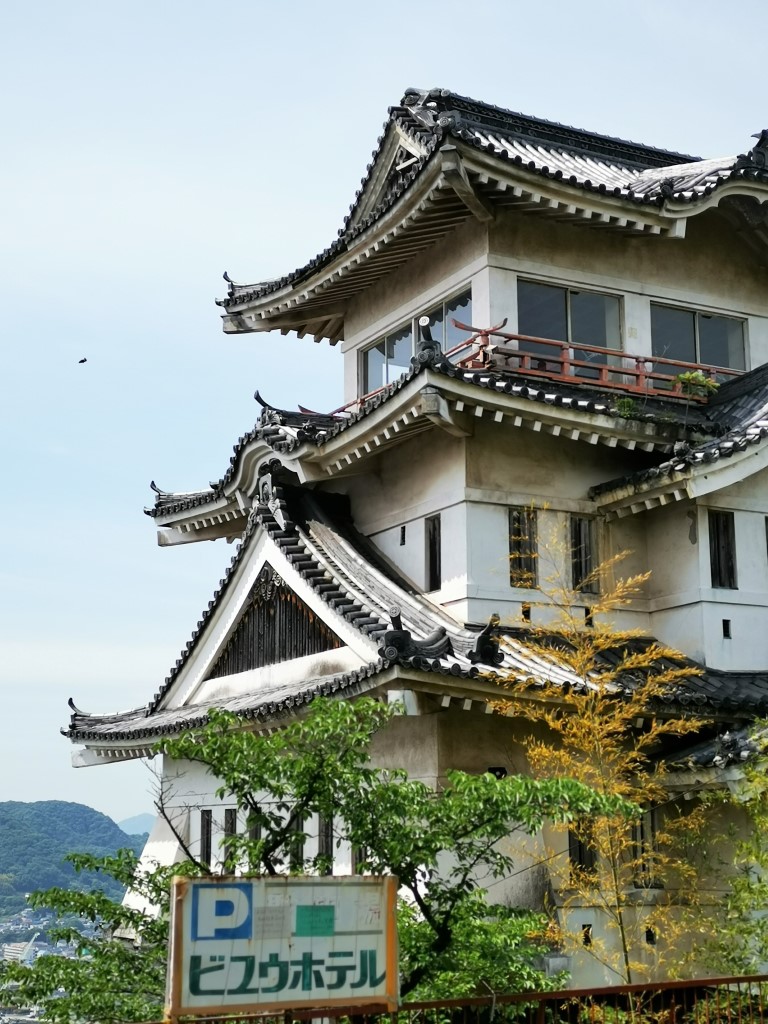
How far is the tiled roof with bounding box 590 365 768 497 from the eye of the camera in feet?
51.7

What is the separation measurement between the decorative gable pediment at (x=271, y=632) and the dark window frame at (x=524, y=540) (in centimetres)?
264

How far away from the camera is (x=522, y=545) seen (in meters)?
17.2

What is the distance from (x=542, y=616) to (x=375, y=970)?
31.5 ft

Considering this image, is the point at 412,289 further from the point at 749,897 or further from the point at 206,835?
the point at 749,897

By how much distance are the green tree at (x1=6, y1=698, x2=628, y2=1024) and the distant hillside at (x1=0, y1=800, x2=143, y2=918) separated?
4983cm

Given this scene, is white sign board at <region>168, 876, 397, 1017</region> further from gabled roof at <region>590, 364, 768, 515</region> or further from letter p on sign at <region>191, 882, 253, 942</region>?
gabled roof at <region>590, 364, 768, 515</region>

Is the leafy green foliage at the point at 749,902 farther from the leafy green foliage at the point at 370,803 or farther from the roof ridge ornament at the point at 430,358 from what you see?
the roof ridge ornament at the point at 430,358

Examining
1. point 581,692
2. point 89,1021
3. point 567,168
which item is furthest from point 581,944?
point 567,168

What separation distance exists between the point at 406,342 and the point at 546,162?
3.71 metres

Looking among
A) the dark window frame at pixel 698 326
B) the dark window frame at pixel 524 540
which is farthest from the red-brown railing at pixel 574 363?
the dark window frame at pixel 524 540

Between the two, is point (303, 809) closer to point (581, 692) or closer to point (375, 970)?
point (375, 970)

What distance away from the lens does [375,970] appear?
7469 millimetres

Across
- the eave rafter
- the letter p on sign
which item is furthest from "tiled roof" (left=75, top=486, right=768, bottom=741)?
the letter p on sign

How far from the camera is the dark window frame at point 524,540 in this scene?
1697cm
